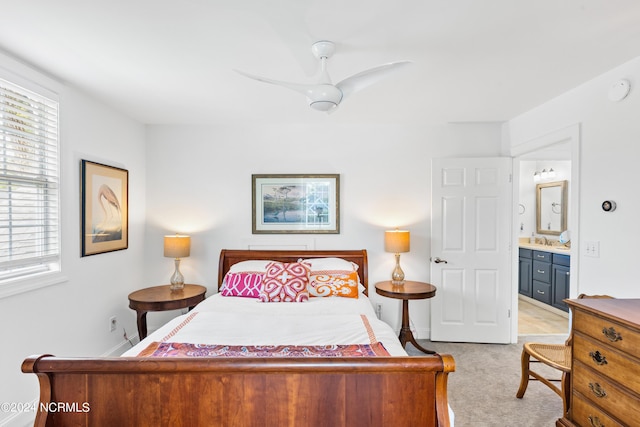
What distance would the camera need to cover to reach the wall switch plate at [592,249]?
2404mm

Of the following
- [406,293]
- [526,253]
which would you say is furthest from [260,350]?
[526,253]

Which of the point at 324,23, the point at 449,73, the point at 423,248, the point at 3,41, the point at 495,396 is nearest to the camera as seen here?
the point at 324,23

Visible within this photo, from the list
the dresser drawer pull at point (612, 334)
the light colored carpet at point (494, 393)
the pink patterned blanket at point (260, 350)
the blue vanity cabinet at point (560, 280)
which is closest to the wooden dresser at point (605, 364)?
the dresser drawer pull at point (612, 334)

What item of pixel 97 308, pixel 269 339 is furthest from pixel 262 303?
pixel 97 308

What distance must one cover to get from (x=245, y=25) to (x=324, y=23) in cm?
43

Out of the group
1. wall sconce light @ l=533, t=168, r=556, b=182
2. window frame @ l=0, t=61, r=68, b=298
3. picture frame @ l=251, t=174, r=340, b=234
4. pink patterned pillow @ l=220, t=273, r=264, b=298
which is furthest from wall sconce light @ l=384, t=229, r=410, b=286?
wall sconce light @ l=533, t=168, r=556, b=182

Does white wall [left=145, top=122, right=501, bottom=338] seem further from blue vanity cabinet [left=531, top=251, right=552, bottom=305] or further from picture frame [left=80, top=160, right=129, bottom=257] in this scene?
blue vanity cabinet [left=531, top=251, right=552, bottom=305]

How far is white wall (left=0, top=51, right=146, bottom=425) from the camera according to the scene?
2.14 metres

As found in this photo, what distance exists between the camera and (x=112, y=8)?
1.61m

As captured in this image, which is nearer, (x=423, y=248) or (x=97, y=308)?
(x=97, y=308)

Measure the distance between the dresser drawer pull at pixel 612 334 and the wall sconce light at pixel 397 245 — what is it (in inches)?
70.6

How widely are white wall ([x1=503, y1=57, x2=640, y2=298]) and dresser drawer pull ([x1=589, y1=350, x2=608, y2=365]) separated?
0.69 m

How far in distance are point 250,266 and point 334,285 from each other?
91 cm

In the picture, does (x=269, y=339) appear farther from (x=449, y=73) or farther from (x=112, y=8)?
(x=449, y=73)
